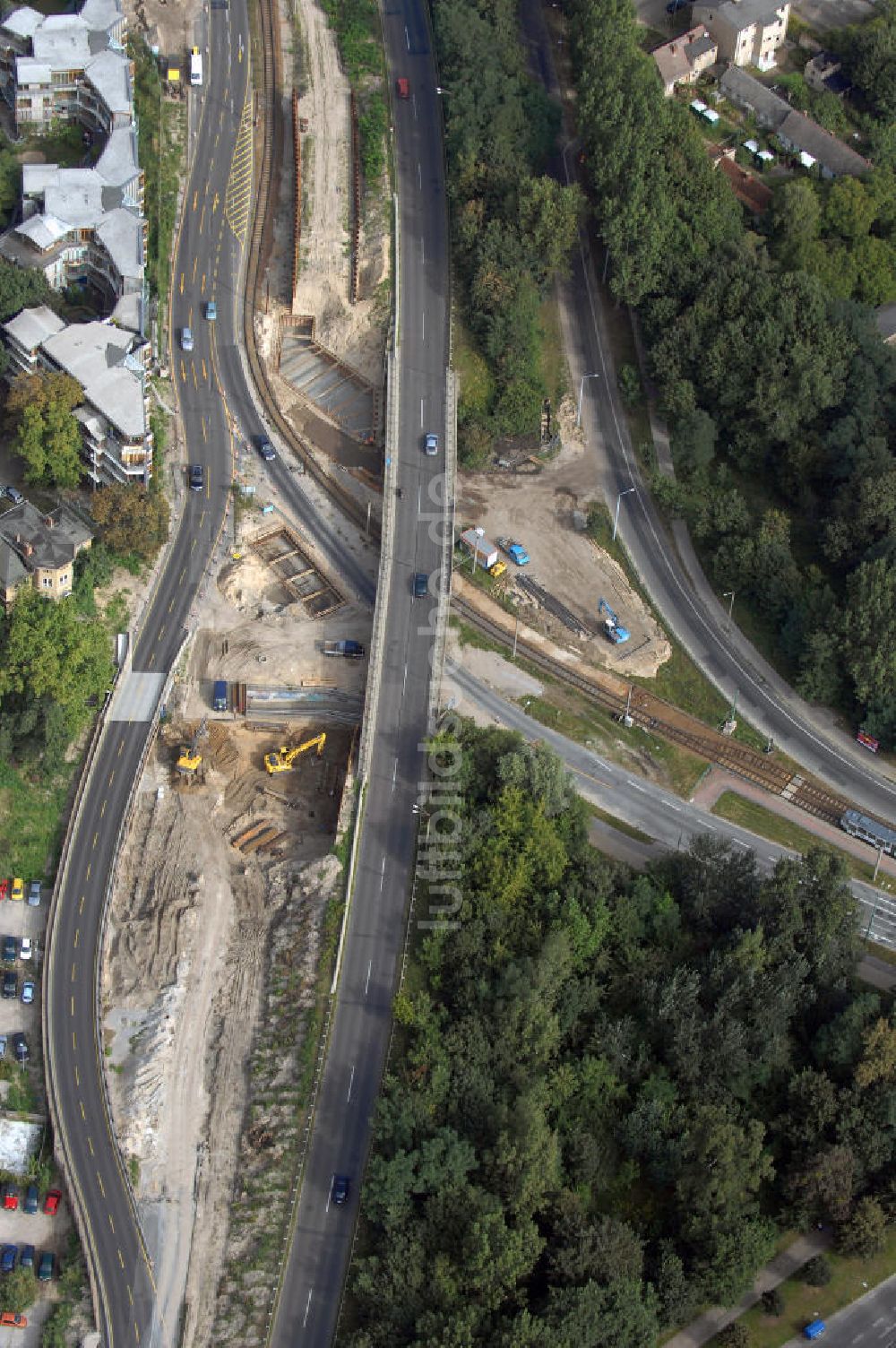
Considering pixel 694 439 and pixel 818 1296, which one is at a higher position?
pixel 694 439

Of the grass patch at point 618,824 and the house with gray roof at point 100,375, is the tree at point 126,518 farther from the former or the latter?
the grass patch at point 618,824

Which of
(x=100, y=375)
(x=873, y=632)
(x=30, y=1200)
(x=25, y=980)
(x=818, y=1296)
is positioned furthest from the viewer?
(x=100, y=375)

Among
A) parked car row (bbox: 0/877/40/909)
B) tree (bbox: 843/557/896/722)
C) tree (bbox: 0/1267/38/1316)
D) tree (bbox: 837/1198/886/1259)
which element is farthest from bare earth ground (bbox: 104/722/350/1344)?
tree (bbox: 837/1198/886/1259)

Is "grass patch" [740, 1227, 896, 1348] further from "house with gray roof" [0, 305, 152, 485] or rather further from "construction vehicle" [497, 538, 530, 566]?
"house with gray roof" [0, 305, 152, 485]

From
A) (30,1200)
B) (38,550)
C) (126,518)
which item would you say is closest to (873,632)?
(126,518)

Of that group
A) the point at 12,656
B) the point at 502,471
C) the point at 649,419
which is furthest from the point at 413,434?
the point at 12,656

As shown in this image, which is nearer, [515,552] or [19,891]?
[19,891]

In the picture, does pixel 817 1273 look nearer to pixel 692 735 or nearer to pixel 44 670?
pixel 692 735
